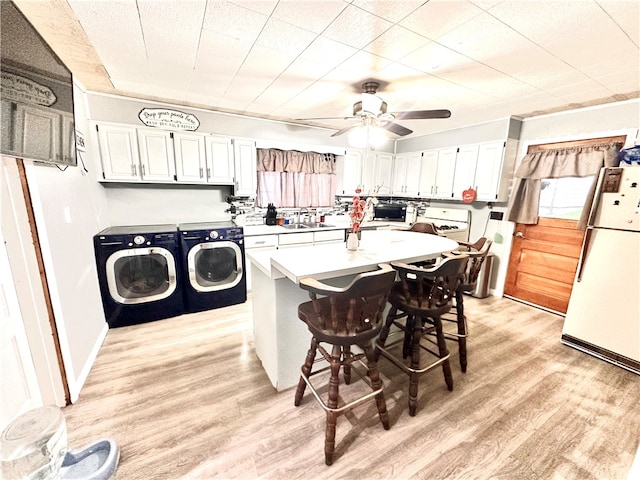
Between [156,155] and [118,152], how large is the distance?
0.35 m

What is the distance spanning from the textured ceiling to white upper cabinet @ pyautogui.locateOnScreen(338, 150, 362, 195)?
1550 mm

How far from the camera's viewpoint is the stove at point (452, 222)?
3.83m

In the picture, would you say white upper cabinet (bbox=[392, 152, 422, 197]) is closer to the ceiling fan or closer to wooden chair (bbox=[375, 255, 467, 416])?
the ceiling fan

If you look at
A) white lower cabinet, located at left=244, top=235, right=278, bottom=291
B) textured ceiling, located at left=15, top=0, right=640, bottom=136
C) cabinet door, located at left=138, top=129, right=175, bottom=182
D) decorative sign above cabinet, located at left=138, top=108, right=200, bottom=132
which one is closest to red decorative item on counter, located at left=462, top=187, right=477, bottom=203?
textured ceiling, located at left=15, top=0, right=640, bottom=136

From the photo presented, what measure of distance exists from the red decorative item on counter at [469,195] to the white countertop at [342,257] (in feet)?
5.55

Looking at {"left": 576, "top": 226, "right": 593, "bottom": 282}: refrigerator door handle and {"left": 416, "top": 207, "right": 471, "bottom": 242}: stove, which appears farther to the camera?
{"left": 416, "top": 207, "right": 471, "bottom": 242}: stove

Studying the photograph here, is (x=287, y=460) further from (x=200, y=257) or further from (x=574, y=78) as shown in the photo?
(x=574, y=78)

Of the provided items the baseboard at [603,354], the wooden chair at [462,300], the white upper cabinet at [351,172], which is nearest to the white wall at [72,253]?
the wooden chair at [462,300]

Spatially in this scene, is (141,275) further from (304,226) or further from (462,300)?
(462,300)

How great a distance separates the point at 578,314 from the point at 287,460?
2.93m

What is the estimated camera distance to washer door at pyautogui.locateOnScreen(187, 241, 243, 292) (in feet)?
10.0

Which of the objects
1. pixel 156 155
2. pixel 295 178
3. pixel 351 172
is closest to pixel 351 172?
pixel 351 172

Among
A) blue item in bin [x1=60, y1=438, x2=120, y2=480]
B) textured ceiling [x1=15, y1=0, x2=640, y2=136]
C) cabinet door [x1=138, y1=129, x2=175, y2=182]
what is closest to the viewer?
blue item in bin [x1=60, y1=438, x2=120, y2=480]

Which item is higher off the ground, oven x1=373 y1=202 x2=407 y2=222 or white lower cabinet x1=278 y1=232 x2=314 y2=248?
oven x1=373 y1=202 x2=407 y2=222
